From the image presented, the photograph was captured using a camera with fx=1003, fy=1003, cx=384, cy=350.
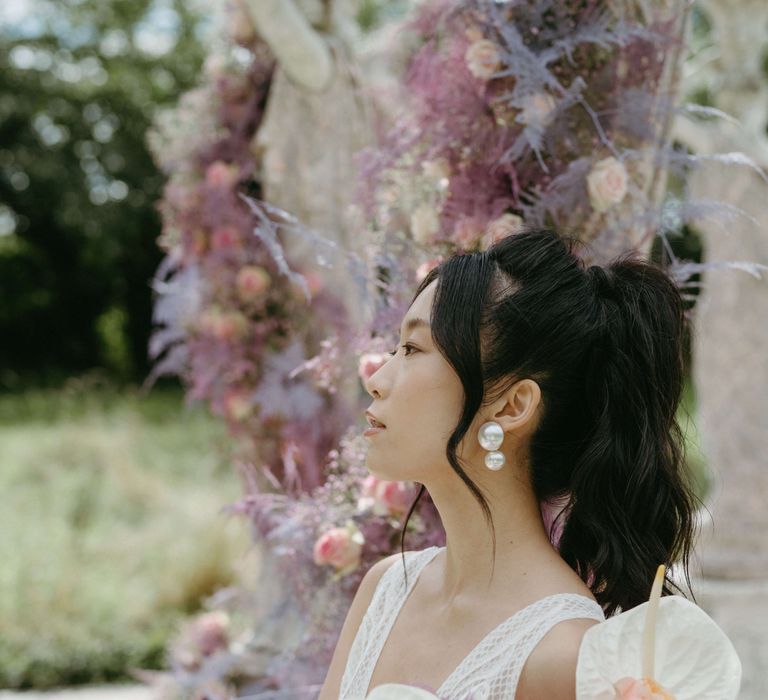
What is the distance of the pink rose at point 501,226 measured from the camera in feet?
5.79

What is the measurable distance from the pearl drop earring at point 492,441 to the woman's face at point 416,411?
5 centimetres

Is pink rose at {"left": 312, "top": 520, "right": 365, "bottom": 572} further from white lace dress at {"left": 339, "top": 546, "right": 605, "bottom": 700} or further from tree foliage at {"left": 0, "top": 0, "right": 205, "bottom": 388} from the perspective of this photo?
tree foliage at {"left": 0, "top": 0, "right": 205, "bottom": 388}

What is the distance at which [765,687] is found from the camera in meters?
3.57

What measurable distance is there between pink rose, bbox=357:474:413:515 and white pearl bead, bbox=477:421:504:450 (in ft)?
2.00

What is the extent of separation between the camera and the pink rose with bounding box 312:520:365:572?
1.90 m

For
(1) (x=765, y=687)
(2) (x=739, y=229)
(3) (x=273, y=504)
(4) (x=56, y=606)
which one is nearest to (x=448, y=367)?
(3) (x=273, y=504)

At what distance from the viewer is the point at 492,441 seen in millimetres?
1308

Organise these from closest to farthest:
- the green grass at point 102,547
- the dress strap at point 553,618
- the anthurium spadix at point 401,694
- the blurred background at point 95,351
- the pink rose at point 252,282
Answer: the anthurium spadix at point 401,694
the dress strap at point 553,618
the pink rose at point 252,282
the green grass at point 102,547
the blurred background at point 95,351

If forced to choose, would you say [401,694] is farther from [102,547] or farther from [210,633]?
[102,547]

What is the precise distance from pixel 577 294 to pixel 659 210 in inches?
22.0

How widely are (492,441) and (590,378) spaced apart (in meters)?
0.17

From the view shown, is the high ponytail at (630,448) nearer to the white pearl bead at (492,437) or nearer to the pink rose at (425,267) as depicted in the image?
the white pearl bead at (492,437)

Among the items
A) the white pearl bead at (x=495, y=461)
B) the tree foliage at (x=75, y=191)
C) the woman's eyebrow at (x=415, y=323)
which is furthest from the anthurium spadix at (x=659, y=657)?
the tree foliage at (x=75, y=191)

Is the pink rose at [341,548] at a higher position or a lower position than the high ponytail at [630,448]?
lower
